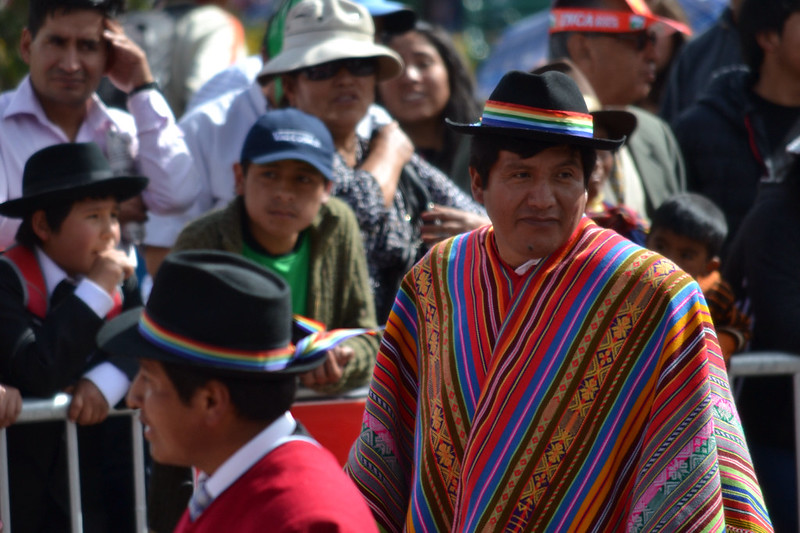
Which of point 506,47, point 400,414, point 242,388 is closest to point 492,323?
point 400,414

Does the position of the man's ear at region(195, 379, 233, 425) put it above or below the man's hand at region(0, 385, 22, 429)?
above

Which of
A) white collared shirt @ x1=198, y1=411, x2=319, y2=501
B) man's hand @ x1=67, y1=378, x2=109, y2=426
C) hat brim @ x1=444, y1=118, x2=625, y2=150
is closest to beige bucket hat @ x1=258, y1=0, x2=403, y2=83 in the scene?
man's hand @ x1=67, y1=378, x2=109, y2=426

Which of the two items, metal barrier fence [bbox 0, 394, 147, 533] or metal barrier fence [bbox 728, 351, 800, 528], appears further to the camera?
metal barrier fence [bbox 728, 351, 800, 528]

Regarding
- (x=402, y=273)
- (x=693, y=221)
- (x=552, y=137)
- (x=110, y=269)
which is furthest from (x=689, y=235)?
(x=110, y=269)

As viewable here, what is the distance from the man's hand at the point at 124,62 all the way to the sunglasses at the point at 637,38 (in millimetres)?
2279

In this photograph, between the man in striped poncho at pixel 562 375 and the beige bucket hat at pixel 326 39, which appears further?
the beige bucket hat at pixel 326 39

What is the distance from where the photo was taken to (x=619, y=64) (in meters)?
5.88

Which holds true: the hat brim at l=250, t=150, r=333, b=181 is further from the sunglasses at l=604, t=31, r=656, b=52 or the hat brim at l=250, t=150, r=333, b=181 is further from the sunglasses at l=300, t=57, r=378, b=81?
the sunglasses at l=604, t=31, r=656, b=52

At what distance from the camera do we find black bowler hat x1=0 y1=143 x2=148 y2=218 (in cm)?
412

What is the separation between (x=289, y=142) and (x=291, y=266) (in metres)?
0.45

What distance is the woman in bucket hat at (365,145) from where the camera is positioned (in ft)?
15.8

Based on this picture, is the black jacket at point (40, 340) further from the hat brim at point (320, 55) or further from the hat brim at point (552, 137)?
the hat brim at point (552, 137)

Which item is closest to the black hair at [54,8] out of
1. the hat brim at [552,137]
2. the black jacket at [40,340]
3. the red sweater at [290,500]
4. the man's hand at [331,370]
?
the black jacket at [40,340]

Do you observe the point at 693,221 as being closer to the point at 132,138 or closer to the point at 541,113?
the point at 541,113
